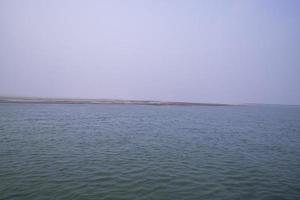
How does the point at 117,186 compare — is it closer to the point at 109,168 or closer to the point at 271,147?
the point at 109,168

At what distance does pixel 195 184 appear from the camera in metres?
15.4

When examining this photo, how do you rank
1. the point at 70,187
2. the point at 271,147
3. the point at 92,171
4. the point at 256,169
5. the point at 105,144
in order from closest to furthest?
the point at 70,187 → the point at 92,171 → the point at 256,169 → the point at 105,144 → the point at 271,147

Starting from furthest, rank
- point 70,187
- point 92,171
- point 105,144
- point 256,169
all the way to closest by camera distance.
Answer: point 105,144 → point 256,169 → point 92,171 → point 70,187

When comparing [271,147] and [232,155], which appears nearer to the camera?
[232,155]

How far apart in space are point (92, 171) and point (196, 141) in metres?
17.4

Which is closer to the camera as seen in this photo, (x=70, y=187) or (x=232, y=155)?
(x=70, y=187)

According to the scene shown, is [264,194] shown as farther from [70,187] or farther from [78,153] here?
[78,153]

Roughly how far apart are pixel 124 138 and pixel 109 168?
1308cm

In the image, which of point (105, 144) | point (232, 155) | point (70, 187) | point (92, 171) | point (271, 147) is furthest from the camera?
point (271, 147)

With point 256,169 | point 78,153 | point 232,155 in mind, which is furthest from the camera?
point 232,155

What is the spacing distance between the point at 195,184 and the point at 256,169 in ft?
24.3

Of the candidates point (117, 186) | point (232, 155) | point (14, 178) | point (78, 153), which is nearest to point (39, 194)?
point (14, 178)

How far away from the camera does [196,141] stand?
1208 inches

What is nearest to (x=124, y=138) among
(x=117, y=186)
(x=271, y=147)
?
(x=117, y=186)
